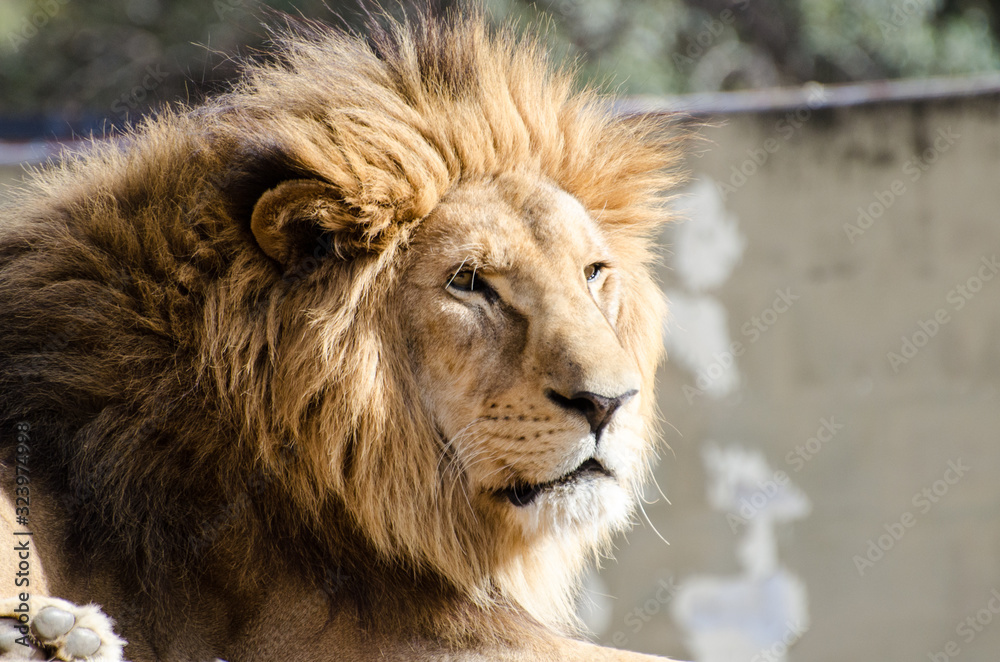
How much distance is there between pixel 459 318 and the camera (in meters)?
2.26

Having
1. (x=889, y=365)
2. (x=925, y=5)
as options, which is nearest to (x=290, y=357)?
(x=889, y=365)

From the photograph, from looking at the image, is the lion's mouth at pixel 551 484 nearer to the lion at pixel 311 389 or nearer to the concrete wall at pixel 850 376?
the lion at pixel 311 389

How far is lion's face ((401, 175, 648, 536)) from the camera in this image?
2121 millimetres

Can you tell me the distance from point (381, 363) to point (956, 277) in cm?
410

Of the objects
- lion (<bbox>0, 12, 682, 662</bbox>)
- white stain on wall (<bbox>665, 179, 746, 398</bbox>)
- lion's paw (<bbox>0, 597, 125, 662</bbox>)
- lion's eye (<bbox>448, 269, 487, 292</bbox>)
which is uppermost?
white stain on wall (<bbox>665, 179, 746, 398</bbox>)

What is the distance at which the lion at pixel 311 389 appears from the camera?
2.08m

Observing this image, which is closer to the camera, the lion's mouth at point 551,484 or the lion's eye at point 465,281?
the lion's mouth at point 551,484

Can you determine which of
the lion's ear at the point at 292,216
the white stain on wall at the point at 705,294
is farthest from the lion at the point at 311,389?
the white stain on wall at the point at 705,294

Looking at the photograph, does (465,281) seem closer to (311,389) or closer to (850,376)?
(311,389)

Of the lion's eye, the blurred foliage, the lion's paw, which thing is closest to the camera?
the lion's paw

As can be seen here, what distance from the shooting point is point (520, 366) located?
2188 millimetres

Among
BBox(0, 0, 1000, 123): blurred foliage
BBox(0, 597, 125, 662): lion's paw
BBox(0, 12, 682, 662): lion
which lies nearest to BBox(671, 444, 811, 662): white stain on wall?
BBox(0, 12, 682, 662): lion

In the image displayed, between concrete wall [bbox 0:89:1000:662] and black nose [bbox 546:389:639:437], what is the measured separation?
3095 mm

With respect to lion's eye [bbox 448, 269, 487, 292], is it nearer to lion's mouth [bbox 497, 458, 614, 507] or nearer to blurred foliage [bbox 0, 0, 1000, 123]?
lion's mouth [bbox 497, 458, 614, 507]
